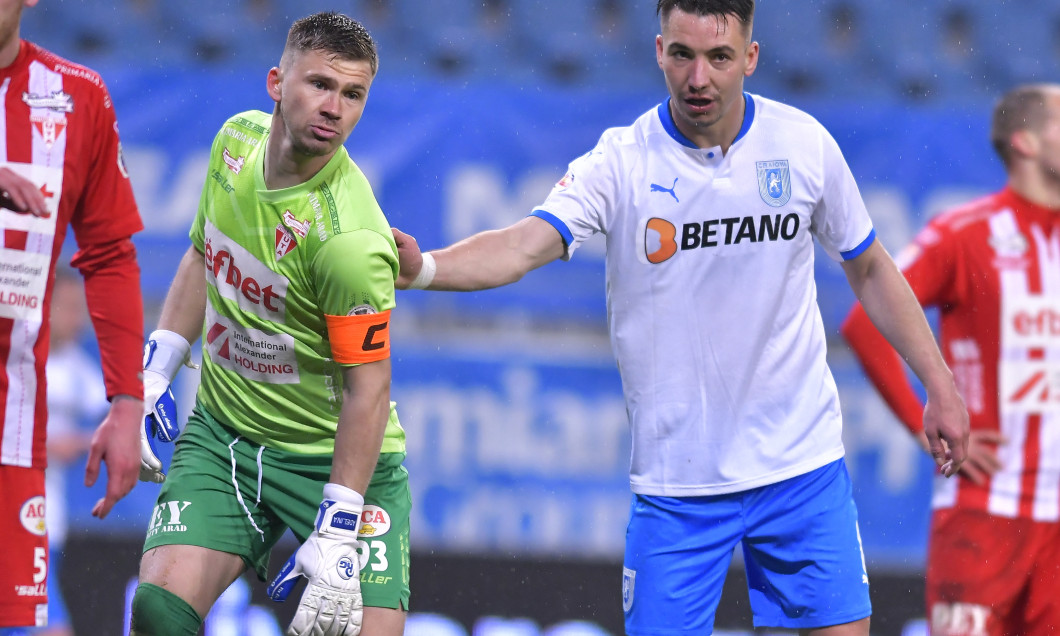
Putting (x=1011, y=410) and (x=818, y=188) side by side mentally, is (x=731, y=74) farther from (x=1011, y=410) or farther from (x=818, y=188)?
(x=1011, y=410)

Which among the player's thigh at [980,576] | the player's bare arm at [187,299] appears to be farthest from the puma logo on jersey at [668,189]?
the player's thigh at [980,576]

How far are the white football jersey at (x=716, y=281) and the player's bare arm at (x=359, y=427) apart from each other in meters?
0.79

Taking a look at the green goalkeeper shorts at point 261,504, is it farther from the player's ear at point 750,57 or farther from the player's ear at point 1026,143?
the player's ear at point 1026,143

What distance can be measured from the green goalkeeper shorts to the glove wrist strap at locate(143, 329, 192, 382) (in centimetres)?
22

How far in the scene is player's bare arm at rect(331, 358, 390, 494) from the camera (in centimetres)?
343

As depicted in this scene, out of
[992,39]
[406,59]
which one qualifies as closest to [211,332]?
[406,59]

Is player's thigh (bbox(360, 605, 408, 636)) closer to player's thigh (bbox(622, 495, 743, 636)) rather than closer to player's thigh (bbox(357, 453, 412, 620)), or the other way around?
player's thigh (bbox(357, 453, 412, 620))

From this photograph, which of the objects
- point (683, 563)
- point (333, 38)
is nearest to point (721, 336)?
point (683, 563)

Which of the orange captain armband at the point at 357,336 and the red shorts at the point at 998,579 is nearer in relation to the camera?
the orange captain armband at the point at 357,336

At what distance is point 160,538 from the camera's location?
361 cm

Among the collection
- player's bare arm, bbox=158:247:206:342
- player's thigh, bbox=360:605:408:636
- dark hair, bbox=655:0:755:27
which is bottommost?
player's thigh, bbox=360:605:408:636

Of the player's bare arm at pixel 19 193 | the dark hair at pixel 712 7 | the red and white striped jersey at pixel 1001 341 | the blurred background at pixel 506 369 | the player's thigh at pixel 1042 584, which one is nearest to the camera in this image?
the player's bare arm at pixel 19 193

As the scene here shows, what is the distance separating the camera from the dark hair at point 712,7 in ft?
12.3

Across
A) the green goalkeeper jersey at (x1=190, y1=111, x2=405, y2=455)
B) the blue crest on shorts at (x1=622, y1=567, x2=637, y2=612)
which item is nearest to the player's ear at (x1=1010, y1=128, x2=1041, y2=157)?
the blue crest on shorts at (x1=622, y1=567, x2=637, y2=612)
